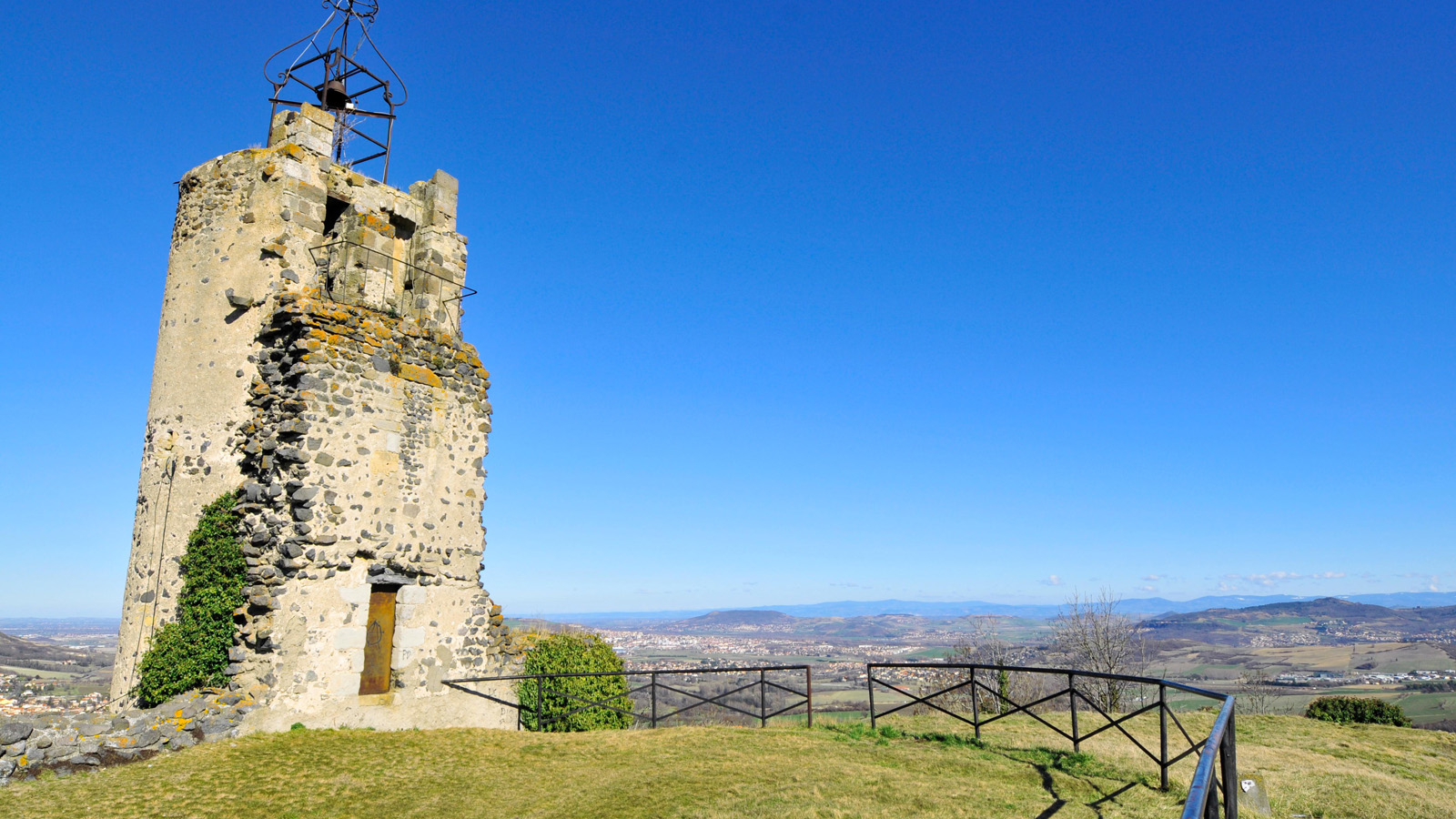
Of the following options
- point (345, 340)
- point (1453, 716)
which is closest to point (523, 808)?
point (345, 340)

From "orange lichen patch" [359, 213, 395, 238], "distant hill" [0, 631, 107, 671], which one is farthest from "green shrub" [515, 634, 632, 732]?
"distant hill" [0, 631, 107, 671]

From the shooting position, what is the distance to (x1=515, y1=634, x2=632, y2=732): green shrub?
14695 mm

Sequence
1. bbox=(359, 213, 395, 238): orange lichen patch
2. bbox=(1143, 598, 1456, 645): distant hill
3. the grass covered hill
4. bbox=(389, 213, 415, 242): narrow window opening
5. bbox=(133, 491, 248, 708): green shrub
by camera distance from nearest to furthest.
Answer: the grass covered hill → bbox=(133, 491, 248, 708): green shrub → bbox=(359, 213, 395, 238): orange lichen patch → bbox=(389, 213, 415, 242): narrow window opening → bbox=(1143, 598, 1456, 645): distant hill

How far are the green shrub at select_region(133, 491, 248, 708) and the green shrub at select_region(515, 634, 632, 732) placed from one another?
482 cm

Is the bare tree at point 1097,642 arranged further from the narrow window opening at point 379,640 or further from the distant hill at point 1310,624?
the distant hill at point 1310,624

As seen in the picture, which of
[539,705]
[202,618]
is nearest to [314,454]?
[202,618]

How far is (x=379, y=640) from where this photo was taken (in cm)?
1284

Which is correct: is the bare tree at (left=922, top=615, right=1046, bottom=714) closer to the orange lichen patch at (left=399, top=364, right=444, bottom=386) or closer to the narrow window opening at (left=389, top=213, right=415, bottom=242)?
the orange lichen patch at (left=399, top=364, right=444, bottom=386)

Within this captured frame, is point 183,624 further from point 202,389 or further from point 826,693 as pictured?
point 826,693

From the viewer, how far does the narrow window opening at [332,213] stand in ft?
48.3

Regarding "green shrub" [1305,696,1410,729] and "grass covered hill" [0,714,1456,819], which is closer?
"grass covered hill" [0,714,1456,819]

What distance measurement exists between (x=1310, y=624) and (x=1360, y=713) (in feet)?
468

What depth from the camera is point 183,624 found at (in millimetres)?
11750

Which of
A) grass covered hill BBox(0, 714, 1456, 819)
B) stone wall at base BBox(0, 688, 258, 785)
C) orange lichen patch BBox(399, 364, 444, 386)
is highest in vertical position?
orange lichen patch BBox(399, 364, 444, 386)
